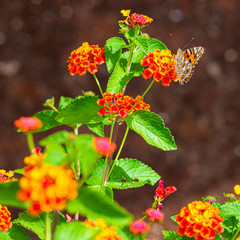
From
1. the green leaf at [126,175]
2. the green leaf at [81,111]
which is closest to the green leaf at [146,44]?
the green leaf at [81,111]

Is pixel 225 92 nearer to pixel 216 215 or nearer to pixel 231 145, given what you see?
pixel 231 145

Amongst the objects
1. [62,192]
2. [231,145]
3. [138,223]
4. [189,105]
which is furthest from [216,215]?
[231,145]

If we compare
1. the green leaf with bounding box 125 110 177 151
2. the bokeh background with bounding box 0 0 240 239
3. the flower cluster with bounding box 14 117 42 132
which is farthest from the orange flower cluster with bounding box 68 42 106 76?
the bokeh background with bounding box 0 0 240 239

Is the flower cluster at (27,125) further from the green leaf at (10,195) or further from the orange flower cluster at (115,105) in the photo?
the orange flower cluster at (115,105)

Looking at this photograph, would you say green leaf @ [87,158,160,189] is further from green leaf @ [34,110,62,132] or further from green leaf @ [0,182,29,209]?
green leaf @ [0,182,29,209]

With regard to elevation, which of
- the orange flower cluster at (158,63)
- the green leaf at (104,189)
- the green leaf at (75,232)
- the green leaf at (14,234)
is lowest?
the green leaf at (14,234)

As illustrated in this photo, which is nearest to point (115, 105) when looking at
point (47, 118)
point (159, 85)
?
point (47, 118)
